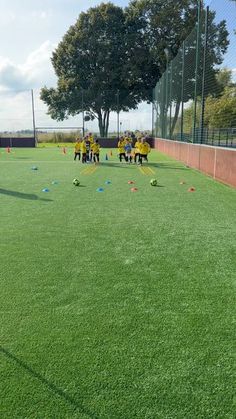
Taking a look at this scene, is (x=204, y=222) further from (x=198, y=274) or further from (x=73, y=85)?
(x=73, y=85)

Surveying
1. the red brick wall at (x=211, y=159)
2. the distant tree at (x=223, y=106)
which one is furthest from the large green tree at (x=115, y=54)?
the distant tree at (x=223, y=106)

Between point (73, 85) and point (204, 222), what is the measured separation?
48.5m

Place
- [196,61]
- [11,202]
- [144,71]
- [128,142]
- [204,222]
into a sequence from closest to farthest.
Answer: [204,222]
[11,202]
[196,61]
[128,142]
[144,71]

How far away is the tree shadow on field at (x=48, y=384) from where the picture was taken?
254 cm

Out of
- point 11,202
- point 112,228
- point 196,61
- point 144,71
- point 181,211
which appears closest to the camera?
point 112,228

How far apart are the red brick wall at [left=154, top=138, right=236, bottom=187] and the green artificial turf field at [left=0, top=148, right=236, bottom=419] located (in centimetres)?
494

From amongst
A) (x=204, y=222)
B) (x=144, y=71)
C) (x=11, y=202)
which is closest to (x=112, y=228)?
(x=204, y=222)

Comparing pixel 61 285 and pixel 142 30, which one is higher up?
pixel 142 30

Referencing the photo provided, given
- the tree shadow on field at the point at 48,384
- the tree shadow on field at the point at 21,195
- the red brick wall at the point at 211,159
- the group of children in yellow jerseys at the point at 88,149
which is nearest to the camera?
the tree shadow on field at the point at 48,384

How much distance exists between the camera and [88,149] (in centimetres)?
2316

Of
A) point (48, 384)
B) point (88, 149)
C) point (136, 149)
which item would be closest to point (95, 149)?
point (88, 149)

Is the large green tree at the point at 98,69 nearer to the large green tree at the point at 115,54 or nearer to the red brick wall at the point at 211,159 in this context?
the large green tree at the point at 115,54

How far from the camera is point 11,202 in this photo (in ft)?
32.7

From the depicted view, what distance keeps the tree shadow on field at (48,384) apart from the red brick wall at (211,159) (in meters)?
10.5
